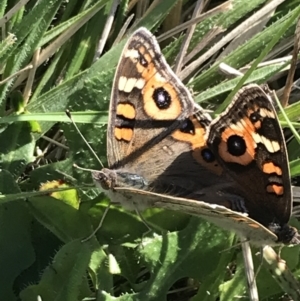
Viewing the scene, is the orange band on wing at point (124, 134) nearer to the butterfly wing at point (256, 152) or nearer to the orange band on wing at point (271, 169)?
the butterfly wing at point (256, 152)

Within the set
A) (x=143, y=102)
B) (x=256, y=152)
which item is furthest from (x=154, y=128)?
(x=256, y=152)

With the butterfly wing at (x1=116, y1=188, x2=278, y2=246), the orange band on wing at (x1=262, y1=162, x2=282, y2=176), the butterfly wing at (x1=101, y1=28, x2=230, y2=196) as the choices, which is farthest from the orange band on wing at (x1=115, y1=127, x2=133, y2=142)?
the orange band on wing at (x1=262, y1=162, x2=282, y2=176)

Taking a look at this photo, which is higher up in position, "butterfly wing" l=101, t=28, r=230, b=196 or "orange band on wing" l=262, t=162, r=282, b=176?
"butterfly wing" l=101, t=28, r=230, b=196

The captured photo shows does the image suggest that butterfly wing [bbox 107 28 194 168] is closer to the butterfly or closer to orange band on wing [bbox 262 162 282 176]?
the butterfly

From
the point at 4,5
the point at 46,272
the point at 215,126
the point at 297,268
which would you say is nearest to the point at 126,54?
the point at 215,126

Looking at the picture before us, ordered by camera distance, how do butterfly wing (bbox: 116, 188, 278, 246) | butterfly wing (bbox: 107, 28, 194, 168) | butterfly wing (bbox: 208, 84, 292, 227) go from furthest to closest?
butterfly wing (bbox: 107, 28, 194, 168) → butterfly wing (bbox: 208, 84, 292, 227) → butterfly wing (bbox: 116, 188, 278, 246)

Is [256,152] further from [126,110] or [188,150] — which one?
[126,110]

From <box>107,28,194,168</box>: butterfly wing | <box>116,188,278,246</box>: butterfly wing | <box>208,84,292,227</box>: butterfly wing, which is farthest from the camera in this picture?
<box>107,28,194,168</box>: butterfly wing

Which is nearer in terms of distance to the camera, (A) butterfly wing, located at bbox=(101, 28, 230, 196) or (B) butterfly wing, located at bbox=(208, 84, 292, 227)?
(B) butterfly wing, located at bbox=(208, 84, 292, 227)
